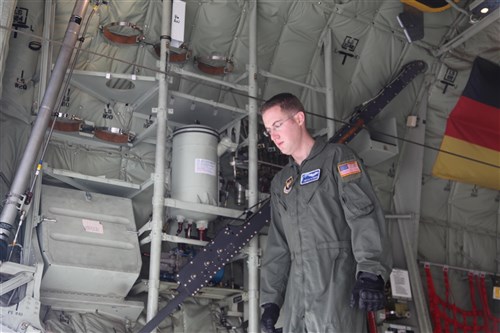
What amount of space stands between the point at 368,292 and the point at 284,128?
3.49 ft

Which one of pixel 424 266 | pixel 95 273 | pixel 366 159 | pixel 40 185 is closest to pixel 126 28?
pixel 40 185

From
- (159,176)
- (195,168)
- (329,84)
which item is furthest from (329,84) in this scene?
(159,176)

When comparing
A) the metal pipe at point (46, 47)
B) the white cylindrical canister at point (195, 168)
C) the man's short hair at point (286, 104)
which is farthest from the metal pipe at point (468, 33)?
the metal pipe at point (46, 47)

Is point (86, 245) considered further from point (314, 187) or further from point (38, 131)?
point (314, 187)

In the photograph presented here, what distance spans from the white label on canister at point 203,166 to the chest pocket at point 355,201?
2.28 m

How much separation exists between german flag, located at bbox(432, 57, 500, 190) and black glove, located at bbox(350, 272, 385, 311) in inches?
188

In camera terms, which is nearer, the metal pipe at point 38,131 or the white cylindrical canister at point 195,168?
the metal pipe at point 38,131

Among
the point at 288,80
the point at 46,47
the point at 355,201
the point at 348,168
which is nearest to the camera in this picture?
the point at 355,201

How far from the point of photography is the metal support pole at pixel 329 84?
20.6ft

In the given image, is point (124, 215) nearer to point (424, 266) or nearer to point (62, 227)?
point (62, 227)

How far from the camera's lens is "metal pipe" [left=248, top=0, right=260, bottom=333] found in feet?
17.2

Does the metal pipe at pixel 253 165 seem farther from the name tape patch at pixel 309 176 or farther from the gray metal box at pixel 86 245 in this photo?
the name tape patch at pixel 309 176

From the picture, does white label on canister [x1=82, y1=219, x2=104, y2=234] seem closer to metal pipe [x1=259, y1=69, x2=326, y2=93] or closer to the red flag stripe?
metal pipe [x1=259, y1=69, x2=326, y2=93]

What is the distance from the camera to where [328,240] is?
3311 millimetres
